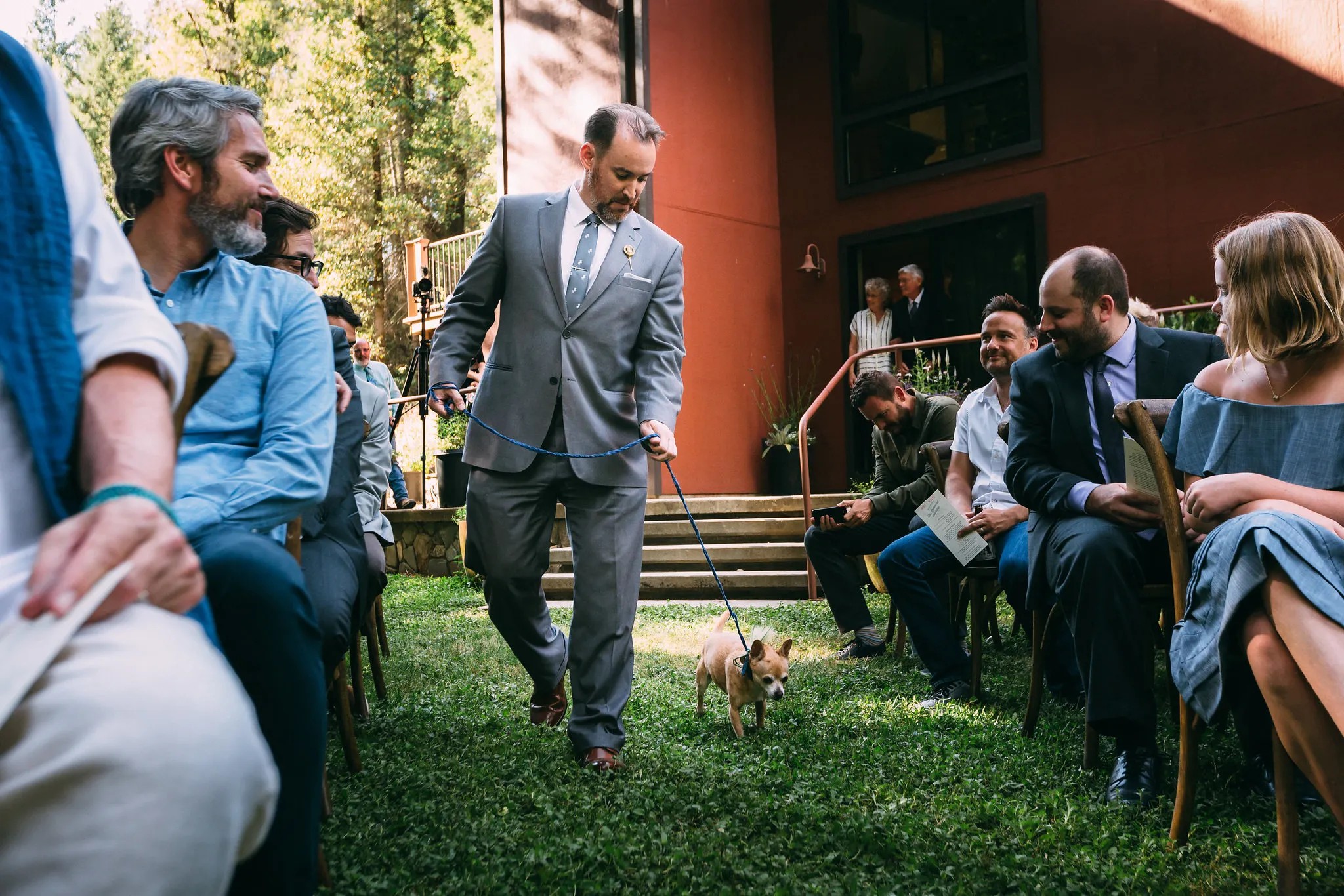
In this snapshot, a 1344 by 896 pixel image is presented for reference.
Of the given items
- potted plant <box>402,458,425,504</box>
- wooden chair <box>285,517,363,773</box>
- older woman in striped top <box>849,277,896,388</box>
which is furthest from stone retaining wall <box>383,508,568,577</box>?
wooden chair <box>285,517,363,773</box>

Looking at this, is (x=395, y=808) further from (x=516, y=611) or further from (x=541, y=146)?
(x=541, y=146)

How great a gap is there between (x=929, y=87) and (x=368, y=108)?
14.5m

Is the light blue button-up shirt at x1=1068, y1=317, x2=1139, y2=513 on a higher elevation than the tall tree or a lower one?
lower

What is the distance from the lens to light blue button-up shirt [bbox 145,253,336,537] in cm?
189

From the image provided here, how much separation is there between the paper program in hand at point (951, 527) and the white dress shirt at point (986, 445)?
0.38m

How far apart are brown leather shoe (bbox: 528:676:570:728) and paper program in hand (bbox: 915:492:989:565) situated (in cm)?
168

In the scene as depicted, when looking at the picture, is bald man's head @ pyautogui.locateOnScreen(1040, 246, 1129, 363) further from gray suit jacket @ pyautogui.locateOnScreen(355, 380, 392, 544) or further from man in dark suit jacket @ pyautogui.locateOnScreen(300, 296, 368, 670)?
gray suit jacket @ pyautogui.locateOnScreen(355, 380, 392, 544)

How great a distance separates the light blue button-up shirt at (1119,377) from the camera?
3461mm

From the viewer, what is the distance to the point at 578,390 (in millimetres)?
3527

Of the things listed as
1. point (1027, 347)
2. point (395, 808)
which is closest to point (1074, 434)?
point (1027, 347)

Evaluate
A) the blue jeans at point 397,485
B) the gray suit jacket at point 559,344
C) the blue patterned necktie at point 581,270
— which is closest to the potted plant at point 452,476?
the blue jeans at point 397,485

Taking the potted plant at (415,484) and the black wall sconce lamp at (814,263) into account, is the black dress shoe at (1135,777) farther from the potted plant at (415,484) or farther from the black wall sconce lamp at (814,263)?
the potted plant at (415,484)

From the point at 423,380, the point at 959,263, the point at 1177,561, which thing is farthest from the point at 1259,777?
the point at 423,380

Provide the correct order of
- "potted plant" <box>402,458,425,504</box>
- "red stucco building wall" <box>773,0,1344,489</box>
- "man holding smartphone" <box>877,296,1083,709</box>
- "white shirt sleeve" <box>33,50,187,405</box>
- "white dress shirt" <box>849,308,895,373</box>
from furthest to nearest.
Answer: "potted plant" <box>402,458,425,504</box> < "white dress shirt" <box>849,308,895,373</box> < "red stucco building wall" <box>773,0,1344,489</box> < "man holding smartphone" <box>877,296,1083,709</box> < "white shirt sleeve" <box>33,50,187,405</box>
